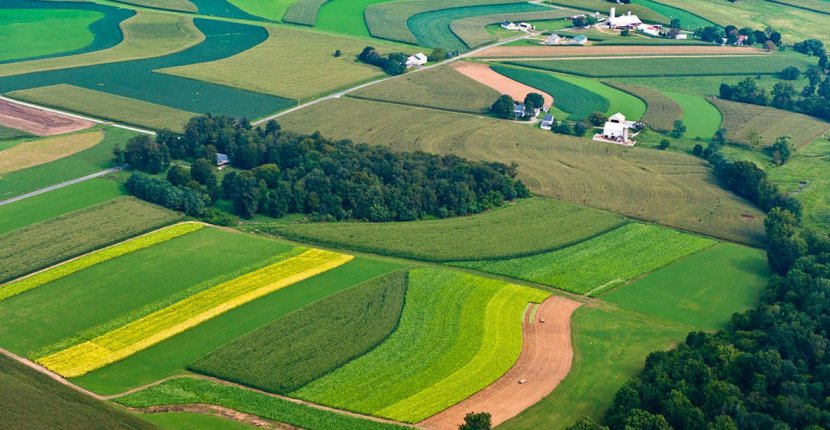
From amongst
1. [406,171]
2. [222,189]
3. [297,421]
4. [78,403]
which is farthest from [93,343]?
[406,171]

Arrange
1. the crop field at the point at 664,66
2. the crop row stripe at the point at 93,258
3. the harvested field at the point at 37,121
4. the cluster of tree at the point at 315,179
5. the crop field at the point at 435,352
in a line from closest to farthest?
1. the crop field at the point at 435,352
2. the crop row stripe at the point at 93,258
3. the cluster of tree at the point at 315,179
4. the harvested field at the point at 37,121
5. the crop field at the point at 664,66

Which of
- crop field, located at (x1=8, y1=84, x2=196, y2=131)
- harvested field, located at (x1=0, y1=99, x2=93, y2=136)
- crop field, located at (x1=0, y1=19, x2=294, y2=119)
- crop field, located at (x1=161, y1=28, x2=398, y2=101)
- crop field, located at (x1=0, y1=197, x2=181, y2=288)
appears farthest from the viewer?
crop field, located at (x1=161, y1=28, x2=398, y2=101)

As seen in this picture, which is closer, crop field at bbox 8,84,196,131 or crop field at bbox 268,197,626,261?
crop field at bbox 268,197,626,261

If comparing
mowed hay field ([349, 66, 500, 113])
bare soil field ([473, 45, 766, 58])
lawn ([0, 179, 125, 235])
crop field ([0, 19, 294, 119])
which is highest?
bare soil field ([473, 45, 766, 58])

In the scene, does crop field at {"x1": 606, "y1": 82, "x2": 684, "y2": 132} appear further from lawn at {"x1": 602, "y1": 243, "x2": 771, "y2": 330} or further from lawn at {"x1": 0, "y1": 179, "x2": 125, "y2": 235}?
lawn at {"x1": 0, "y1": 179, "x2": 125, "y2": 235}

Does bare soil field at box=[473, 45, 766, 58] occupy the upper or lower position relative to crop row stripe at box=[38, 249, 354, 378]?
upper

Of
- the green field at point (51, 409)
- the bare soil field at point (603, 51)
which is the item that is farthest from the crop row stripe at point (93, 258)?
the bare soil field at point (603, 51)

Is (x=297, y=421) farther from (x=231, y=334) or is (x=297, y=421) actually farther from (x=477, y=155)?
(x=477, y=155)

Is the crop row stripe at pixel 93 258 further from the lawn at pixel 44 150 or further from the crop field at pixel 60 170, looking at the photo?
the lawn at pixel 44 150

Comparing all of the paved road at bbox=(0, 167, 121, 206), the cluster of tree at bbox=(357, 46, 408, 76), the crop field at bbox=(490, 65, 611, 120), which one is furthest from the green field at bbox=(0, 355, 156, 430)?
the cluster of tree at bbox=(357, 46, 408, 76)
